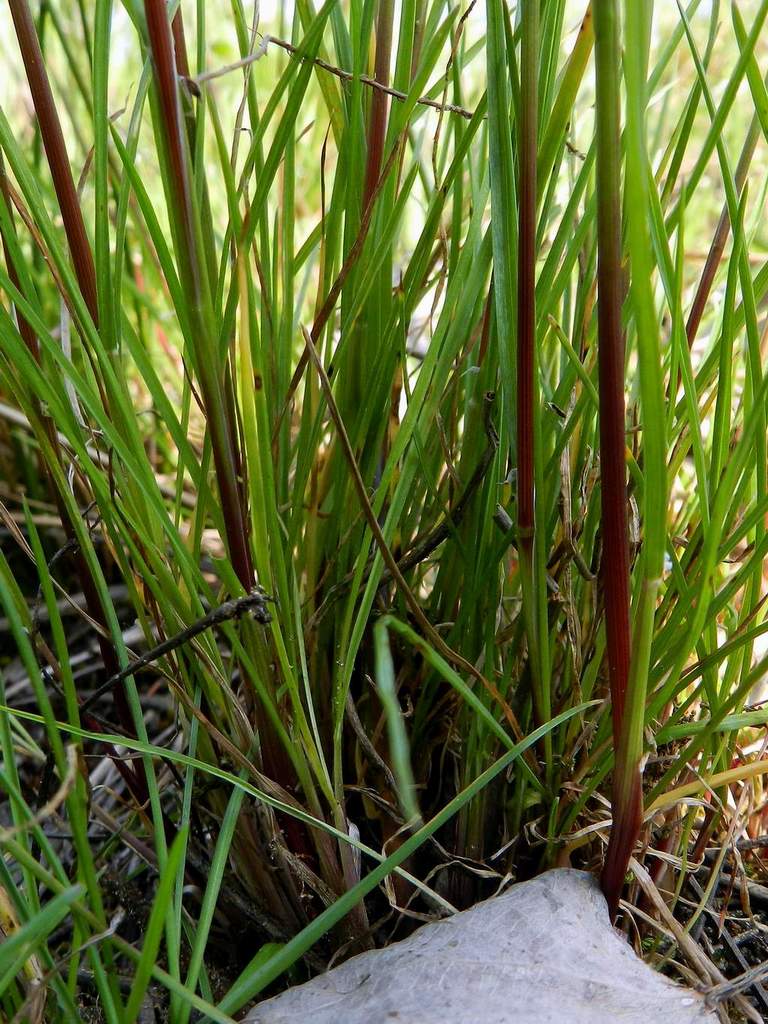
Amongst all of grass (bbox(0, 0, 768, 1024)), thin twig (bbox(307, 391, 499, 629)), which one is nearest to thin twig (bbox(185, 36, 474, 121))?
grass (bbox(0, 0, 768, 1024))

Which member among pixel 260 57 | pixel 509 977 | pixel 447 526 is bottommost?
pixel 509 977

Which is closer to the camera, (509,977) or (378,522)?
(509,977)

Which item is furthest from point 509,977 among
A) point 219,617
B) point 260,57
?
point 260,57

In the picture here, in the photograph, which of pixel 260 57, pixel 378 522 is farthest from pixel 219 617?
pixel 260 57

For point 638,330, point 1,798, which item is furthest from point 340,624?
point 1,798

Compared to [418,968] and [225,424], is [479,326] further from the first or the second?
[418,968]

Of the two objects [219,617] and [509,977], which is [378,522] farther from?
[509,977]

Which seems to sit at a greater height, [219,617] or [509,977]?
[219,617]
